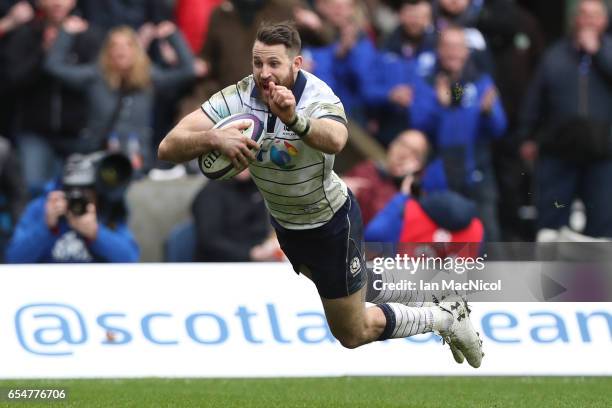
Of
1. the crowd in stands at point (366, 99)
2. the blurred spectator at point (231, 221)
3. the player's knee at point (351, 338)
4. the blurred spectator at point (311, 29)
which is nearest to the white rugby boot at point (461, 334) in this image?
the player's knee at point (351, 338)

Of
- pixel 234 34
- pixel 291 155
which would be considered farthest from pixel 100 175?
pixel 291 155

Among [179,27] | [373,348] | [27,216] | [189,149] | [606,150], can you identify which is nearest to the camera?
[189,149]

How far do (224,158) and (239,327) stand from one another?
369 centimetres

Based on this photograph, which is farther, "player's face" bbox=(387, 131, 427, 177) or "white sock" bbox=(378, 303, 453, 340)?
"player's face" bbox=(387, 131, 427, 177)

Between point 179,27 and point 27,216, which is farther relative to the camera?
point 179,27

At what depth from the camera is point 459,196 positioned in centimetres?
1309

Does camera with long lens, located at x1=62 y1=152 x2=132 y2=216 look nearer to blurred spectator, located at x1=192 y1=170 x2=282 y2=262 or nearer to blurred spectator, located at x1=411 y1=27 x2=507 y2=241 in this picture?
blurred spectator, located at x1=192 y1=170 x2=282 y2=262

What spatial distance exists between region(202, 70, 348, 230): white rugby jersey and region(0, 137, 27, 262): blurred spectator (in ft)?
17.5

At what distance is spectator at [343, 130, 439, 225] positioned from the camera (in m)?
13.7

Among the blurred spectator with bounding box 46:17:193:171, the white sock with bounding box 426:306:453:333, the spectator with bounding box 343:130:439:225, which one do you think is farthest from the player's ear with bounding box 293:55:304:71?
the blurred spectator with bounding box 46:17:193:171

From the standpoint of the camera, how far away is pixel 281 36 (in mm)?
8570

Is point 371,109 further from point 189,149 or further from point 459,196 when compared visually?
point 189,149

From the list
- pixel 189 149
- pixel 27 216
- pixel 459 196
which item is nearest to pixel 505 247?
pixel 459 196

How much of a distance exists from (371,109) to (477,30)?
1376 millimetres
